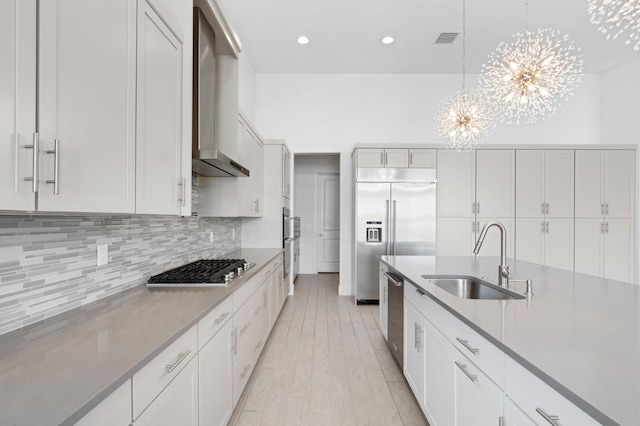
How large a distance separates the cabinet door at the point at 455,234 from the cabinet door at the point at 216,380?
3.64 m

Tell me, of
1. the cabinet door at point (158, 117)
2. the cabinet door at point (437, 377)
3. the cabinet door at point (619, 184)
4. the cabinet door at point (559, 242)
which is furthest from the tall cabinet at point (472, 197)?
the cabinet door at point (158, 117)

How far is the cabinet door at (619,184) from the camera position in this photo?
4.54 m

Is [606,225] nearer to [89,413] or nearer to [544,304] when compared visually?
[544,304]

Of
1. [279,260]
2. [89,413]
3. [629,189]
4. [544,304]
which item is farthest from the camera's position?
[629,189]

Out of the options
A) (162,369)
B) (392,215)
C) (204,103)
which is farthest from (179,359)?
(392,215)

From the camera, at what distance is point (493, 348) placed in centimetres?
113

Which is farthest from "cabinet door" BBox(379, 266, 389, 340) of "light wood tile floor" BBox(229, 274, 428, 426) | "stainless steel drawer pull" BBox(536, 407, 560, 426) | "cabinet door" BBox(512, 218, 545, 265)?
"cabinet door" BBox(512, 218, 545, 265)

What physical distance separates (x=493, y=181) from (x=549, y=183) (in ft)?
2.66

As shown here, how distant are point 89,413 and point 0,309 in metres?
0.66

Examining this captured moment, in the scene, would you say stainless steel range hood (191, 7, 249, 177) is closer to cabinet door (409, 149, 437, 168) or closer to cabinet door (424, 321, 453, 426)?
cabinet door (424, 321, 453, 426)

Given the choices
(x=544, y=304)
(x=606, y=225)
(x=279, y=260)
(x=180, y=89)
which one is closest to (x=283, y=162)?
(x=279, y=260)

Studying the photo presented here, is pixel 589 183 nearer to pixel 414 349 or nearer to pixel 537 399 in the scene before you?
pixel 414 349

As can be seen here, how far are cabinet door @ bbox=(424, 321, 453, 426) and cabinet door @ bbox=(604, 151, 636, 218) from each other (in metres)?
4.57

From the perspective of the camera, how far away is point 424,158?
181 inches
